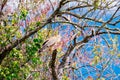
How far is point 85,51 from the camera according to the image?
11.0 metres

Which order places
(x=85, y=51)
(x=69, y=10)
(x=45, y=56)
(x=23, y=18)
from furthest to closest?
1. (x=85, y=51)
2. (x=45, y=56)
3. (x=23, y=18)
4. (x=69, y=10)

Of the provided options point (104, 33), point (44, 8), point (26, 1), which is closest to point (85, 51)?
point (44, 8)

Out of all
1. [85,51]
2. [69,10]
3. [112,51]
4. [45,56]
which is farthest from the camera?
[85,51]

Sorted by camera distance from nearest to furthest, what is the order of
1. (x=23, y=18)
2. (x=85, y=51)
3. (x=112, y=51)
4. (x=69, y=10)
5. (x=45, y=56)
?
(x=112, y=51) < (x=69, y=10) < (x=23, y=18) < (x=45, y=56) < (x=85, y=51)

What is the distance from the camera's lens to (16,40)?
8.86 meters

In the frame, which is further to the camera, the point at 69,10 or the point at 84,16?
the point at 69,10

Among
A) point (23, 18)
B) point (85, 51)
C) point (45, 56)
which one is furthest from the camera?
point (85, 51)

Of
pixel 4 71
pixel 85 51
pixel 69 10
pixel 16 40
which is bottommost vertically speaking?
pixel 85 51

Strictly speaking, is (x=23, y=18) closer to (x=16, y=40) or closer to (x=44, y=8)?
(x=16, y=40)

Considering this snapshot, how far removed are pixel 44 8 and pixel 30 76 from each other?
2.32 meters

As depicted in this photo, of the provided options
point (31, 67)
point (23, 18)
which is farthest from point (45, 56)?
point (23, 18)

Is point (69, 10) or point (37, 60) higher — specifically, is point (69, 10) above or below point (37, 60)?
above

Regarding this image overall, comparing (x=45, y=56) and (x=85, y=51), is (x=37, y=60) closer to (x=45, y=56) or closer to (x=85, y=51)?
(x=45, y=56)

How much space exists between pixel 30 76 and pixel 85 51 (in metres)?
2.07
